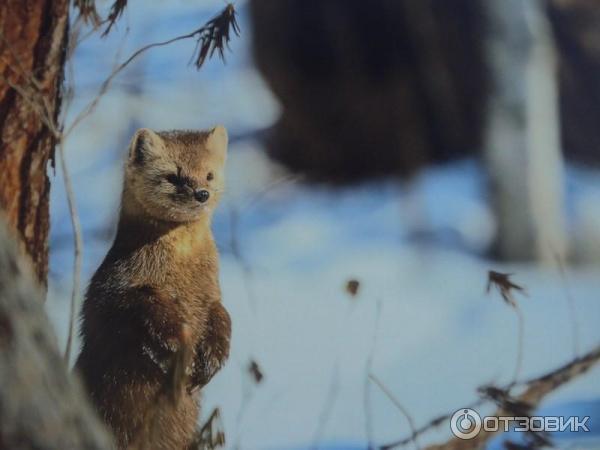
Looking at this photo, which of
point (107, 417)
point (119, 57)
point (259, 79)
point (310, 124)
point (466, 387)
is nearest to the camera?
point (107, 417)

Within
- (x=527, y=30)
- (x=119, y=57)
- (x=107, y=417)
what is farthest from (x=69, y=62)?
(x=527, y=30)

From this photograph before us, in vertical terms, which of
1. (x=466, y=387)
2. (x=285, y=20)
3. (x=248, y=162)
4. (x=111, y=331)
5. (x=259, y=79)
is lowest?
(x=466, y=387)

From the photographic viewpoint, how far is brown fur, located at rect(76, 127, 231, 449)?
211 cm

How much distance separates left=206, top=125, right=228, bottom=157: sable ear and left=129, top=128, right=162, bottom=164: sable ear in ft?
0.40

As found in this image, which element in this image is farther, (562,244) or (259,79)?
(562,244)

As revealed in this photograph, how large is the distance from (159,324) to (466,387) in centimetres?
89

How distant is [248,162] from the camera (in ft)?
8.56

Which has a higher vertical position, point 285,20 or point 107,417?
point 285,20

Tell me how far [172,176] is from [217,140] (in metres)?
0.16

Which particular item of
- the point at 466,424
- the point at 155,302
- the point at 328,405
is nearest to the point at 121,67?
the point at 155,302

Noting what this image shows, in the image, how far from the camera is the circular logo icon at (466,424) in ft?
7.83

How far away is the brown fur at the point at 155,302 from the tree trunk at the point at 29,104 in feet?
0.64

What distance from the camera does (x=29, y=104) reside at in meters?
2.05

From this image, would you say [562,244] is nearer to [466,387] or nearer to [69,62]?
[466,387]
